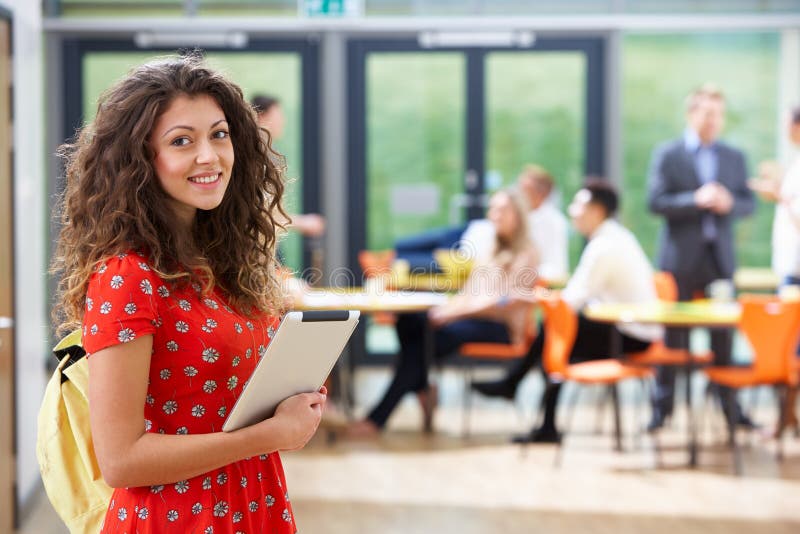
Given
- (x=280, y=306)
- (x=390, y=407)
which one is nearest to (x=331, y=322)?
(x=280, y=306)

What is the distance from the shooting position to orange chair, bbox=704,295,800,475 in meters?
5.79

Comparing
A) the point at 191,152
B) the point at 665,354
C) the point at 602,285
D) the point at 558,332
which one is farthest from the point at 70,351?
the point at 665,354

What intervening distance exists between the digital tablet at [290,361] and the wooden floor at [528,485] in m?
3.13

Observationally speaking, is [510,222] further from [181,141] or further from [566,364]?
[181,141]

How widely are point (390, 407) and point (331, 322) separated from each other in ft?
17.6

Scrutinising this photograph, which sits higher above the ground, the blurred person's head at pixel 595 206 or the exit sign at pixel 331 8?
the exit sign at pixel 331 8

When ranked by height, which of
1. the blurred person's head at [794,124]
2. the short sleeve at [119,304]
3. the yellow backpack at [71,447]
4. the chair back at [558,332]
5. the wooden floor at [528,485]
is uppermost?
the blurred person's head at [794,124]

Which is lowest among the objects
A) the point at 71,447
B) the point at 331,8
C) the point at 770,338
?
the point at 770,338

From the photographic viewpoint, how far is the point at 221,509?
1771mm

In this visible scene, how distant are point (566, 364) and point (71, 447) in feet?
15.1

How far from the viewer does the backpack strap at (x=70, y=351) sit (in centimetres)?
183

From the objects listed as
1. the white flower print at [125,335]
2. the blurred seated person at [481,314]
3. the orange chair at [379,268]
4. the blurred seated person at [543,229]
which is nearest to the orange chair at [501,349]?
the blurred seated person at [481,314]

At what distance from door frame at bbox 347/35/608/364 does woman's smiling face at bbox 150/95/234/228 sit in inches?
309

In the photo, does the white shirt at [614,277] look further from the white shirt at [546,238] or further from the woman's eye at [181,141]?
the woman's eye at [181,141]
